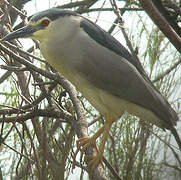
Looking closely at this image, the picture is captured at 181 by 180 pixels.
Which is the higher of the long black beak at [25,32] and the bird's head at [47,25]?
the bird's head at [47,25]

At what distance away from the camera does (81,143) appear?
1.15 metres

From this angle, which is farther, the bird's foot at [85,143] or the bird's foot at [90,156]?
the bird's foot at [85,143]

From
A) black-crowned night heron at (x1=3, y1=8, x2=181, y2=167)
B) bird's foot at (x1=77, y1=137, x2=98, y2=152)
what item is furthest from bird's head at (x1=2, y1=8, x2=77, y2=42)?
bird's foot at (x1=77, y1=137, x2=98, y2=152)

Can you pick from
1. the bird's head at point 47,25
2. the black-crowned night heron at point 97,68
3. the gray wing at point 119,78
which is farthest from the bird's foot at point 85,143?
the bird's head at point 47,25

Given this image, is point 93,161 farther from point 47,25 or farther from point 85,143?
point 47,25

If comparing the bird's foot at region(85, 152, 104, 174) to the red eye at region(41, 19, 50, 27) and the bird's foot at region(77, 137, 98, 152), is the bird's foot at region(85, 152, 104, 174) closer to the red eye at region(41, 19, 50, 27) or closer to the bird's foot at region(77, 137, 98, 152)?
the bird's foot at region(77, 137, 98, 152)

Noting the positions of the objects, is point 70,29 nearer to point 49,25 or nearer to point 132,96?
point 49,25

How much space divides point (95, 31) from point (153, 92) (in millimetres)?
255

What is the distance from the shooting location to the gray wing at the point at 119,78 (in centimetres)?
116

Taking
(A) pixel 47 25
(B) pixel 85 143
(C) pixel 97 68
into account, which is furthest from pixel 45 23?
(B) pixel 85 143

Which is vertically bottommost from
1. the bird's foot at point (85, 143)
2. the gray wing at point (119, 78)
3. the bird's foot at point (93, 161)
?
the bird's foot at point (93, 161)

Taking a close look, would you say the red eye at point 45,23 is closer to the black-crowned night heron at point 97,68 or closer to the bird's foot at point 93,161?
the black-crowned night heron at point 97,68

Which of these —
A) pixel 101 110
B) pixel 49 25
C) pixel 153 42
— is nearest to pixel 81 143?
pixel 101 110

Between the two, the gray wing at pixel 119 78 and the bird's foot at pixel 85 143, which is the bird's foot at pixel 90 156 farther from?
the gray wing at pixel 119 78
